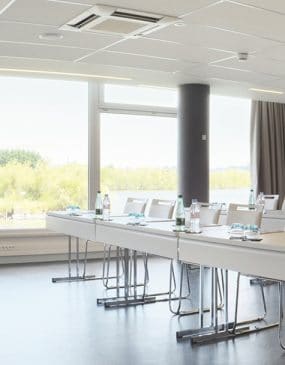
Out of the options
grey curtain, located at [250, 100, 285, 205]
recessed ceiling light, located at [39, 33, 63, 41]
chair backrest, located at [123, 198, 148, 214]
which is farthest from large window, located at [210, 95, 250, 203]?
recessed ceiling light, located at [39, 33, 63, 41]

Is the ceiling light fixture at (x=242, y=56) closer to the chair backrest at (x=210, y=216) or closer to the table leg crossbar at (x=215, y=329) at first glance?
the chair backrest at (x=210, y=216)

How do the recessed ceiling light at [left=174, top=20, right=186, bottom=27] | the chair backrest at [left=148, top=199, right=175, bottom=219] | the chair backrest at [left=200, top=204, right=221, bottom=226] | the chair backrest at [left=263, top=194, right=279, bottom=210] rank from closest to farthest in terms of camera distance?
the recessed ceiling light at [left=174, top=20, right=186, bottom=27] → the chair backrest at [left=200, top=204, right=221, bottom=226] → the chair backrest at [left=148, top=199, right=175, bottom=219] → the chair backrest at [left=263, top=194, right=279, bottom=210]

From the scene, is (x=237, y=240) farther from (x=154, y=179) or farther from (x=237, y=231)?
(x=154, y=179)

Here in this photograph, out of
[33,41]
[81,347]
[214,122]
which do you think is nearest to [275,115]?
[214,122]

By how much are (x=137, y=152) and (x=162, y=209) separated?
3.22 meters

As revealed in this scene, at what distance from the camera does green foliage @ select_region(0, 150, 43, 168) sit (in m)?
8.18

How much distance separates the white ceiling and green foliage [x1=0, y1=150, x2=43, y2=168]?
1.37m

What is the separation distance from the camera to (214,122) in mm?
9883

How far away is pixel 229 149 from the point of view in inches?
394

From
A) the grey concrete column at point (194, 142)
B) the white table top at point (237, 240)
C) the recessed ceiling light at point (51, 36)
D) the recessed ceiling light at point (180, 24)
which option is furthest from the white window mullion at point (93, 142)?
the white table top at point (237, 240)

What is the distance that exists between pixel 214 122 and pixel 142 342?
6.28m

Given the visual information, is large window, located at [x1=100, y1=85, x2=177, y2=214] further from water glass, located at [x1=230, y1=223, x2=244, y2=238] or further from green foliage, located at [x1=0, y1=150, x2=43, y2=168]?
water glass, located at [x1=230, y1=223, x2=244, y2=238]

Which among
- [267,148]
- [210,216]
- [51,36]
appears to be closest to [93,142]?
[267,148]

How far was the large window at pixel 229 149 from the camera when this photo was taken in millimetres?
9883
